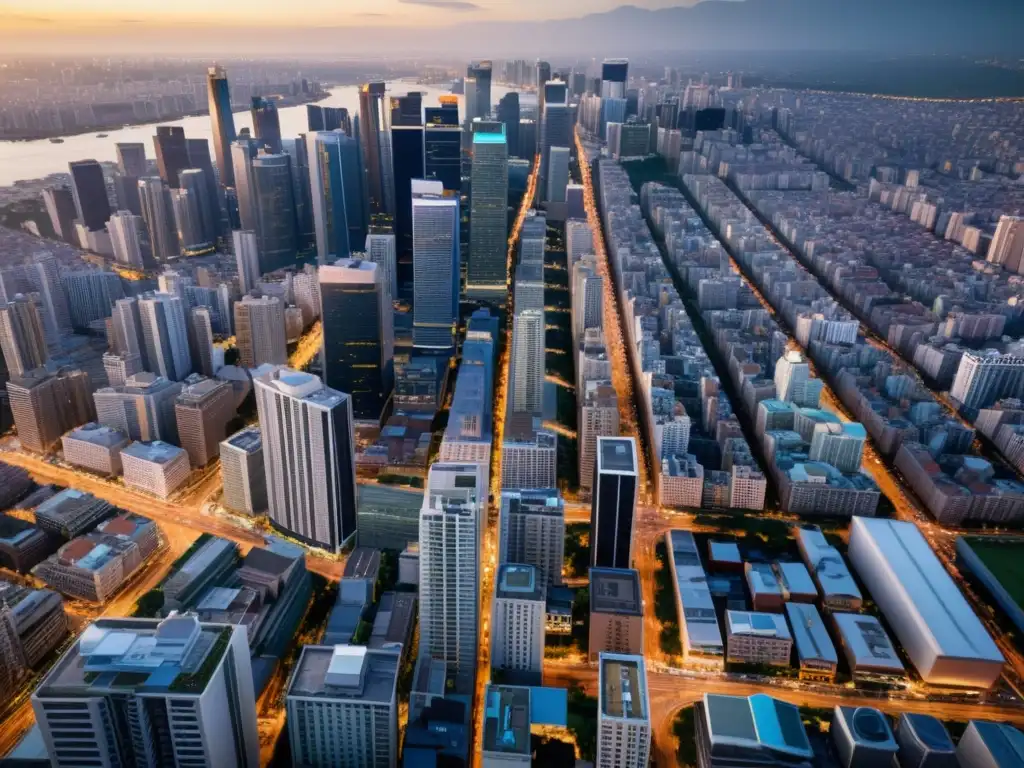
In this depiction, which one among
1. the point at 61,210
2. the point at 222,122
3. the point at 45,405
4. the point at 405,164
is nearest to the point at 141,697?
the point at 45,405

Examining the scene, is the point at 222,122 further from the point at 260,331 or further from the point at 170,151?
the point at 260,331

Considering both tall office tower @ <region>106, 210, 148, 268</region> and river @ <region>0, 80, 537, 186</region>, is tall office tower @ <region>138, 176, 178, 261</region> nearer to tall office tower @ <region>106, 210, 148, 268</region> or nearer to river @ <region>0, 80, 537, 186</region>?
tall office tower @ <region>106, 210, 148, 268</region>

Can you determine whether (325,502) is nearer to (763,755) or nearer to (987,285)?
(763,755)

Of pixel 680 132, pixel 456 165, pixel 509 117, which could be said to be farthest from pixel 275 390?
pixel 680 132

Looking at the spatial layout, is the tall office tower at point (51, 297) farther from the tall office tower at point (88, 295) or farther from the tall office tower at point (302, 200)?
the tall office tower at point (302, 200)

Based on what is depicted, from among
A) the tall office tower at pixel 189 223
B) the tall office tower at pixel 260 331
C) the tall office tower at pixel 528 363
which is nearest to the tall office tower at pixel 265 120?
the tall office tower at pixel 189 223

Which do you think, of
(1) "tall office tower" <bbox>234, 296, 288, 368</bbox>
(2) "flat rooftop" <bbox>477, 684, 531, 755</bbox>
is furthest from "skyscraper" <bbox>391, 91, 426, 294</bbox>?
(2) "flat rooftop" <bbox>477, 684, 531, 755</bbox>
